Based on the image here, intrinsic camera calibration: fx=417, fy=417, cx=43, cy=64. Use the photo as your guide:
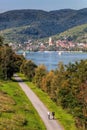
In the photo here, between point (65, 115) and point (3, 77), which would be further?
point (3, 77)

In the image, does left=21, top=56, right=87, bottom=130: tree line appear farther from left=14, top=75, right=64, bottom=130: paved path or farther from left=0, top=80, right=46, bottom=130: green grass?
left=0, top=80, right=46, bottom=130: green grass

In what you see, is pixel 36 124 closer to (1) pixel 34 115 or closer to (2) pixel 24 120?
(2) pixel 24 120

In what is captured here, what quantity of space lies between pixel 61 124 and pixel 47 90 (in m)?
29.3

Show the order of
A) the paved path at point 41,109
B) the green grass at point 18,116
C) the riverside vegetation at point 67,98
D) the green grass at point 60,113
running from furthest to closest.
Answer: the green grass at point 60,113 → the riverside vegetation at point 67,98 → the paved path at point 41,109 → the green grass at point 18,116

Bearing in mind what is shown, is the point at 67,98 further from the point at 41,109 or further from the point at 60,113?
the point at 41,109

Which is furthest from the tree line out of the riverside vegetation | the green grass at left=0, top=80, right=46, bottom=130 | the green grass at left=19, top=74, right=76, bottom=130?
the green grass at left=0, top=80, right=46, bottom=130

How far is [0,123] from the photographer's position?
4475 cm

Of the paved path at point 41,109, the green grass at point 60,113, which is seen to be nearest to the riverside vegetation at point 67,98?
the green grass at point 60,113

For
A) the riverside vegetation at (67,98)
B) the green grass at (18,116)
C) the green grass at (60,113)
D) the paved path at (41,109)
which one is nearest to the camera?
the green grass at (18,116)

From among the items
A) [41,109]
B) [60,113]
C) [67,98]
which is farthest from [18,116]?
[41,109]

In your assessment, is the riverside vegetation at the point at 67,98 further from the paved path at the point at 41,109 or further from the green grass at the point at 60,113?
the paved path at the point at 41,109

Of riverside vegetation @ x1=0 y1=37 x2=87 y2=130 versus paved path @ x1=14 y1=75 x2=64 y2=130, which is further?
riverside vegetation @ x1=0 y1=37 x2=87 y2=130

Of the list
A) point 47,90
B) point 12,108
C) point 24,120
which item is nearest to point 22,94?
point 47,90

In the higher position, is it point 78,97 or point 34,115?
point 78,97
